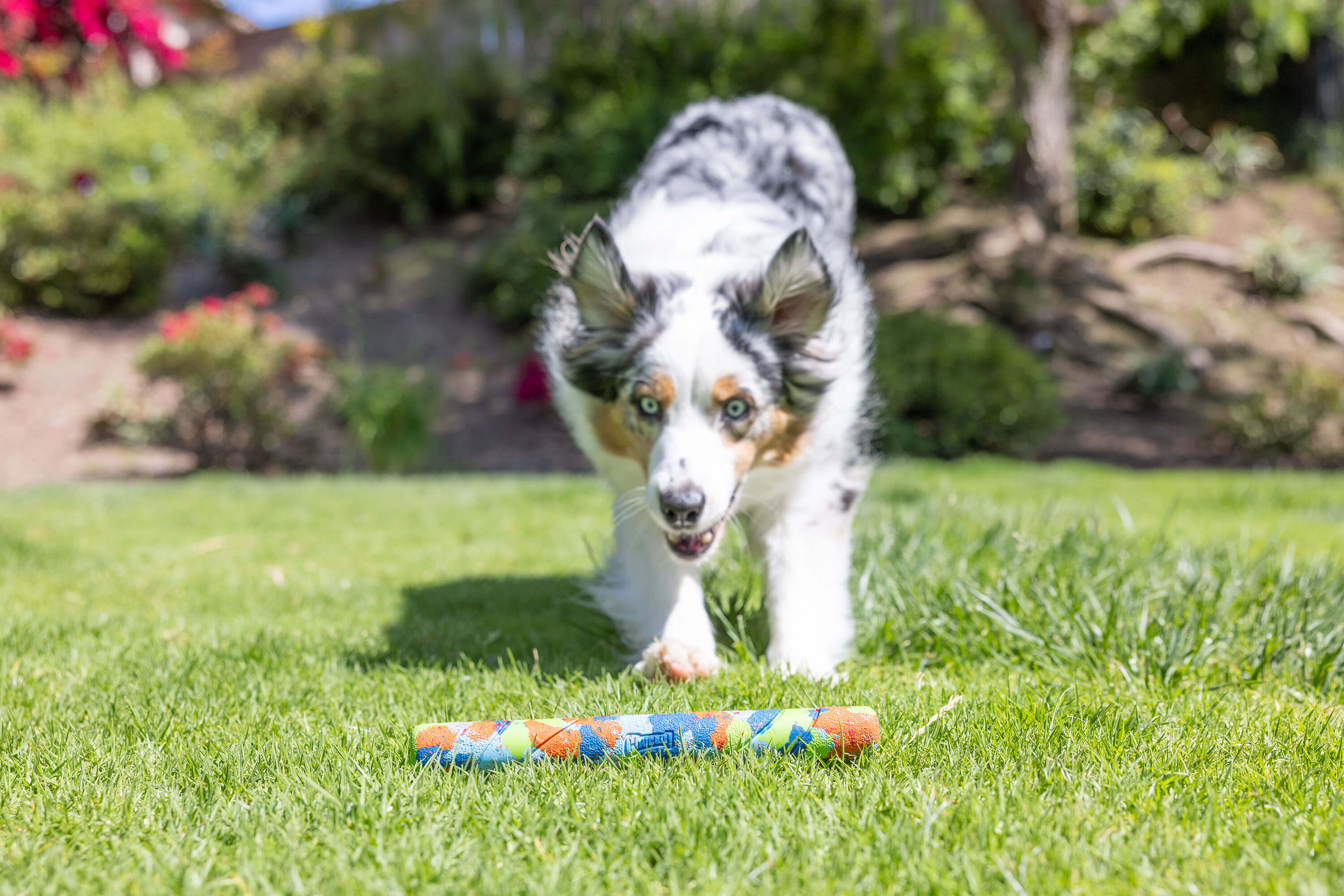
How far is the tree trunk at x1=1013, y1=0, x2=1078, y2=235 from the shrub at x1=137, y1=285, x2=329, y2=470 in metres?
7.62

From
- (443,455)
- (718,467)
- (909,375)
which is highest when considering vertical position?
(718,467)

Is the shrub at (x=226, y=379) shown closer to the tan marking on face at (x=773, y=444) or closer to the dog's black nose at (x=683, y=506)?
the tan marking on face at (x=773, y=444)

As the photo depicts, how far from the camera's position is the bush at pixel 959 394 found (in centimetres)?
844

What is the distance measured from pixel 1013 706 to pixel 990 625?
2.14 ft

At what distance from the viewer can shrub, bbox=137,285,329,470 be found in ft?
29.0

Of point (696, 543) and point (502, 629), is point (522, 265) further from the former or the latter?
point (696, 543)

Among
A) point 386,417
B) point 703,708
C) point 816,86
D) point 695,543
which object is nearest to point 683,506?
point 695,543

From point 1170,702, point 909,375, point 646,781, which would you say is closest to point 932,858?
point 646,781

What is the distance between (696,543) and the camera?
2727 millimetres

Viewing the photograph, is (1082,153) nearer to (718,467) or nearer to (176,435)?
(176,435)

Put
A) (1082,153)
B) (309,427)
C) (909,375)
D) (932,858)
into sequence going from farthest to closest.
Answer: (1082,153), (309,427), (909,375), (932,858)

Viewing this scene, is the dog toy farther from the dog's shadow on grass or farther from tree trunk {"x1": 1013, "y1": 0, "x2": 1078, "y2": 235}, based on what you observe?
tree trunk {"x1": 1013, "y1": 0, "x2": 1078, "y2": 235}

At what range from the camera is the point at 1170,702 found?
2463 millimetres

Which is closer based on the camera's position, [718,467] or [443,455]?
[718,467]
